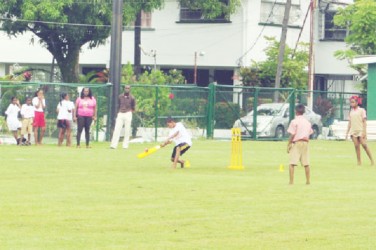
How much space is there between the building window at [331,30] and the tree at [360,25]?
5051mm

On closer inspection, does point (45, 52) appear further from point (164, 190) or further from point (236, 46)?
point (164, 190)

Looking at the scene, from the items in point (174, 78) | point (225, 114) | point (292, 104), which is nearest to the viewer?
point (225, 114)

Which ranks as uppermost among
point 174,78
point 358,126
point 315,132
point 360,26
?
point 360,26

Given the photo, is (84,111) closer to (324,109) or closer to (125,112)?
(125,112)

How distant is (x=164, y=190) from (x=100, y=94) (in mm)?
20688

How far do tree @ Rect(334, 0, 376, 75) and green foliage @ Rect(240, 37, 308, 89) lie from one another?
83.7 inches

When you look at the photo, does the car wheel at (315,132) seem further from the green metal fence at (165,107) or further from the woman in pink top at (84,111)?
the woman in pink top at (84,111)

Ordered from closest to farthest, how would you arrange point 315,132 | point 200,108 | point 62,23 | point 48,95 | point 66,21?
point 48,95, point 200,108, point 315,132, point 62,23, point 66,21

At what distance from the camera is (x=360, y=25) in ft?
187

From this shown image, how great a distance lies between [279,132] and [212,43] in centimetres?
1470

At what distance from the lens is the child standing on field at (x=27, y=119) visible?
127ft

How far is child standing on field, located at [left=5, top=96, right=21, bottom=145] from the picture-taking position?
38781mm

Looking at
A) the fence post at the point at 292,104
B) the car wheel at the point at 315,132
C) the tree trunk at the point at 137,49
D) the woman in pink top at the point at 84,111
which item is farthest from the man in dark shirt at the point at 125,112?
the tree trunk at the point at 137,49

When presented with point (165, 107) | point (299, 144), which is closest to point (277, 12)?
point (165, 107)
